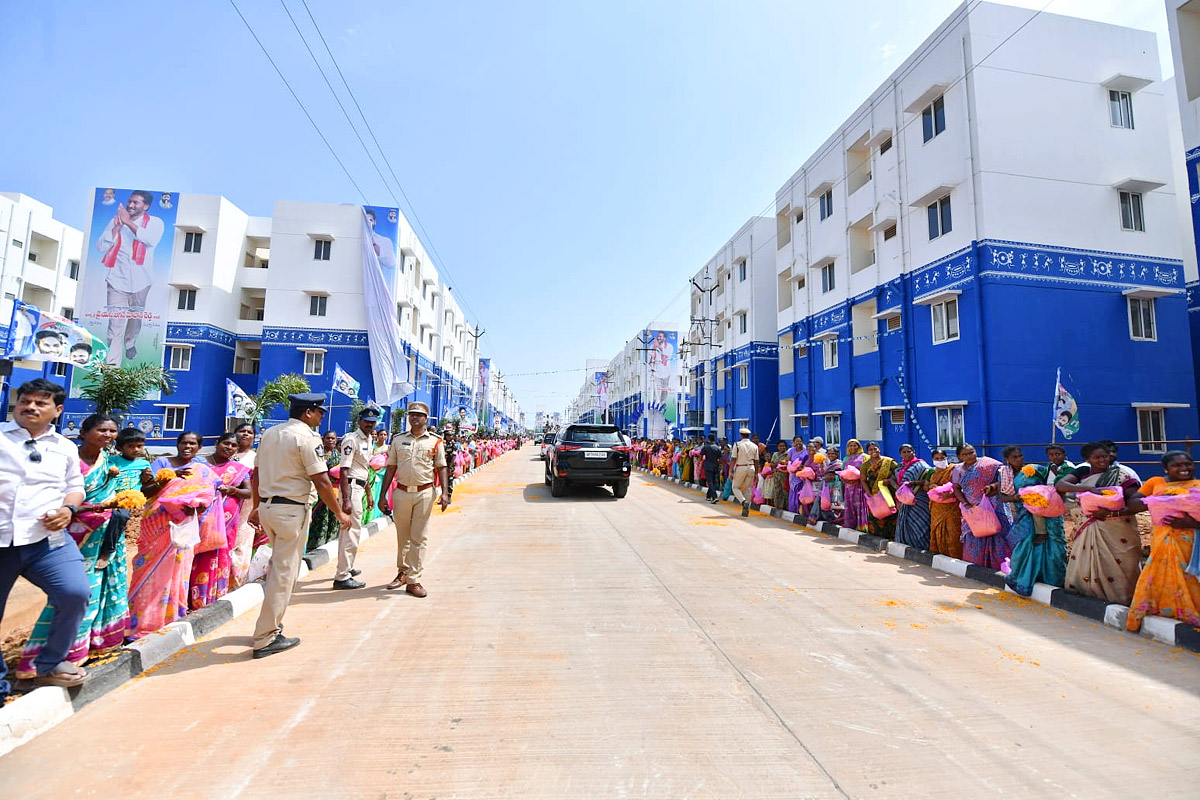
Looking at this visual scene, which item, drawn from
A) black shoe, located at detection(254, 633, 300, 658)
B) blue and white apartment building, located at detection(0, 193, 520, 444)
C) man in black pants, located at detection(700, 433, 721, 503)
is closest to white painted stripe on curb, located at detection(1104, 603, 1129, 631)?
black shoe, located at detection(254, 633, 300, 658)

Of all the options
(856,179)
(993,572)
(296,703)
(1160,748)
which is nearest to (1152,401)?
(856,179)

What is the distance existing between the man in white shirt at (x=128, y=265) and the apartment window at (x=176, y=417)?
381 cm

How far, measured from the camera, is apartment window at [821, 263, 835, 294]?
22.2 metres

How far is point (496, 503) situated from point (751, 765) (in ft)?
34.6

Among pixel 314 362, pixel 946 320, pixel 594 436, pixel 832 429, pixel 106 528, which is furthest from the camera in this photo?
pixel 314 362

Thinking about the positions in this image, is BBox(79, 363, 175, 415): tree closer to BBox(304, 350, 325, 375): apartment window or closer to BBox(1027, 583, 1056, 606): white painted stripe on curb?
BBox(304, 350, 325, 375): apartment window

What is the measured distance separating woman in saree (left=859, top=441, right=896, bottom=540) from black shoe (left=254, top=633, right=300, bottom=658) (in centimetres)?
808

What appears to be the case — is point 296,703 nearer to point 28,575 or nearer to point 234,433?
point 28,575

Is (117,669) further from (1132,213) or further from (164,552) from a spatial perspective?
(1132,213)

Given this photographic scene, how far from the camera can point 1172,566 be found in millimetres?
4438

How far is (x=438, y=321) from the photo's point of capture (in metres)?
41.1

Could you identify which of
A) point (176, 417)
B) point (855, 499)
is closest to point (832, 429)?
point (855, 499)

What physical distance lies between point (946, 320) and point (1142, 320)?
4.99 meters

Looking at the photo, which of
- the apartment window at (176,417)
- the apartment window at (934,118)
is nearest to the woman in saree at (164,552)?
the apartment window at (934,118)
